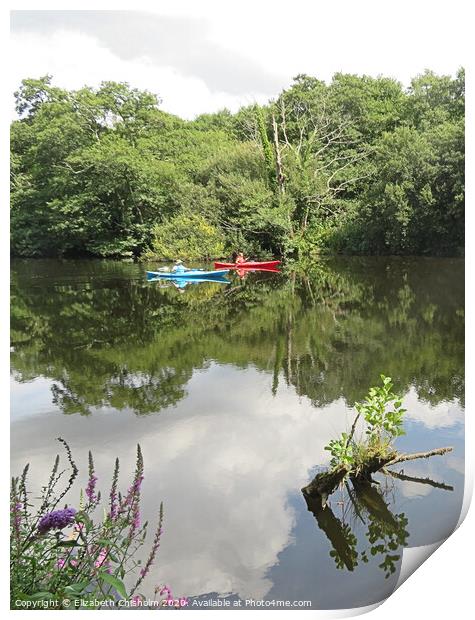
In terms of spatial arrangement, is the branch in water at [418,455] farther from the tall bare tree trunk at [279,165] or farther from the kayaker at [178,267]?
the kayaker at [178,267]

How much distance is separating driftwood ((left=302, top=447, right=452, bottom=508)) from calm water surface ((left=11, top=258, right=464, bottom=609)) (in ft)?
0.19

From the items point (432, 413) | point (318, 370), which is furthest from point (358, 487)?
point (318, 370)

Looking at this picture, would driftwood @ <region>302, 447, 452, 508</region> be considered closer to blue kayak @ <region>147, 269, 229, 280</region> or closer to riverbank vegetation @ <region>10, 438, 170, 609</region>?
riverbank vegetation @ <region>10, 438, 170, 609</region>

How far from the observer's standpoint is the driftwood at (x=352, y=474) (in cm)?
288

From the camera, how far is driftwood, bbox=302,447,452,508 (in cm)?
288

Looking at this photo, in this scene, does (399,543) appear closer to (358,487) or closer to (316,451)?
(358,487)

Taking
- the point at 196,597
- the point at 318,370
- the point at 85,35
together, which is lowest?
the point at 196,597

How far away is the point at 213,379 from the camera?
4480 millimetres

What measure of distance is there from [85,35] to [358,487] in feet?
8.08

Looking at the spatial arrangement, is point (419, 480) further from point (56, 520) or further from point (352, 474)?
point (56, 520)

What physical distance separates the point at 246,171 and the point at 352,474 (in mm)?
4919

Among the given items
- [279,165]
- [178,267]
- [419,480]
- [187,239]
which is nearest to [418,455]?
[419,480]

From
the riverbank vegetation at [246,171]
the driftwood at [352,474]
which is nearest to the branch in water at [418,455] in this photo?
the driftwood at [352,474]

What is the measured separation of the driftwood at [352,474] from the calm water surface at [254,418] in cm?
6
